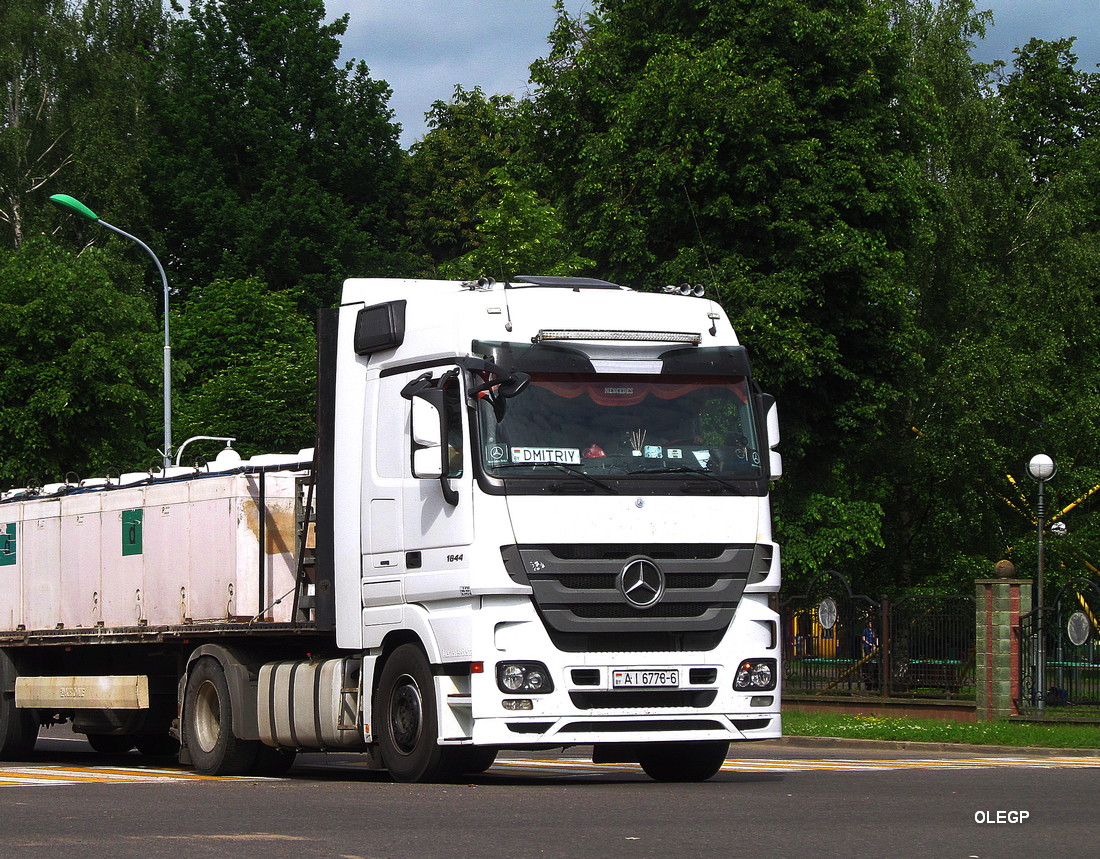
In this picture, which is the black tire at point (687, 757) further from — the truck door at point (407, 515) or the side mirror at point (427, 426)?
the side mirror at point (427, 426)

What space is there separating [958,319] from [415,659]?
117 ft

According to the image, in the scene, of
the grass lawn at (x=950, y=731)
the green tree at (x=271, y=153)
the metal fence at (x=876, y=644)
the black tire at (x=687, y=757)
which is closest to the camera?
the black tire at (x=687, y=757)

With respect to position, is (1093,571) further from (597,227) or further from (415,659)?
(415,659)

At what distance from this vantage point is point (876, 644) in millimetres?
29203

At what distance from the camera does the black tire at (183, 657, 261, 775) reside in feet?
51.4

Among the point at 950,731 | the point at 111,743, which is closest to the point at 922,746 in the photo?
the point at 950,731

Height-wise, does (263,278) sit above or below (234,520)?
above

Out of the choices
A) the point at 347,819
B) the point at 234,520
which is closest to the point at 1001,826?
the point at 347,819

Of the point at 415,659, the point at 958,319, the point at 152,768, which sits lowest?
the point at 152,768

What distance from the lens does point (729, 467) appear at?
544 inches

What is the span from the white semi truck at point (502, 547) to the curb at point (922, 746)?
795cm

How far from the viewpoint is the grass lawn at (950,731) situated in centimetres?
2247

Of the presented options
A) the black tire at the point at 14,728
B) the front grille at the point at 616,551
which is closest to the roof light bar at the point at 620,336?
the front grille at the point at 616,551

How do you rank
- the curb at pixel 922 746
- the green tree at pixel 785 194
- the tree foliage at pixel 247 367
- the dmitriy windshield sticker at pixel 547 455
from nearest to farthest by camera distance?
the dmitriy windshield sticker at pixel 547 455
the curb at pixel 922 746
the green tree at pixel 785 194
the tree foliage at pixel 247 367
